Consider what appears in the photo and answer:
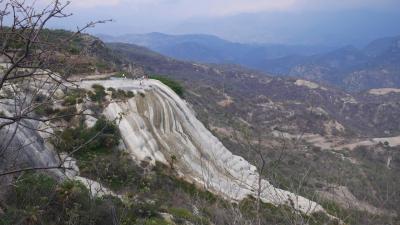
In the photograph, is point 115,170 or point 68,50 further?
point 115,170

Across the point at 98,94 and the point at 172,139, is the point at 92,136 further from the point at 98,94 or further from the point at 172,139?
the point at 172,139

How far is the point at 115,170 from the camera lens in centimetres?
1806

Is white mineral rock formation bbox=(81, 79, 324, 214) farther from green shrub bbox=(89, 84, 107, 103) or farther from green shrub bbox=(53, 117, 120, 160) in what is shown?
green shrub bbox=(53, 117, 120, 160)

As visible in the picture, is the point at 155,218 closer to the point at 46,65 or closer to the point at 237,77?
the point at 46,65

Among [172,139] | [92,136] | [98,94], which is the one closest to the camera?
[92,136]

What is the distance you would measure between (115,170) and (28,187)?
259 inches

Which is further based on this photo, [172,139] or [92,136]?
[172,139]

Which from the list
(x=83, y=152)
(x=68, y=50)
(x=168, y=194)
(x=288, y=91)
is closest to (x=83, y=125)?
(x=83, y=152)

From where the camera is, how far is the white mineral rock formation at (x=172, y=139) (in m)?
21.8

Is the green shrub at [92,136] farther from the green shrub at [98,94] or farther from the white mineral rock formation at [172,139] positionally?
the green shrub at [98,94]

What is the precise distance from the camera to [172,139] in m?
24.2

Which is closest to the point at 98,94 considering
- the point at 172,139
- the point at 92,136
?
the point at 172,139

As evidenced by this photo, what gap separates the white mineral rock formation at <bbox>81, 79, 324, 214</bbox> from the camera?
21.8 meters

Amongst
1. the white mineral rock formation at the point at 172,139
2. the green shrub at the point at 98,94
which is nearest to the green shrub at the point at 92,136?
the white mineral rock formation at the point at 172,139
